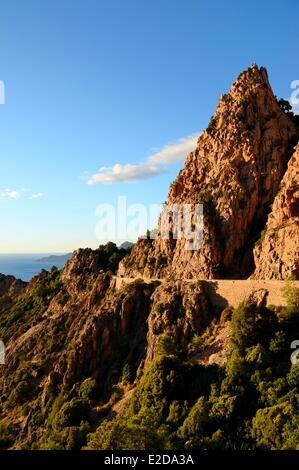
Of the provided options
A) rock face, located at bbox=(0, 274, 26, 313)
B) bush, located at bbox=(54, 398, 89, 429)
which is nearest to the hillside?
bush, located at bbox=(54, 398, 89, 429)

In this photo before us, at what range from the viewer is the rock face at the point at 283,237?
4031 cm

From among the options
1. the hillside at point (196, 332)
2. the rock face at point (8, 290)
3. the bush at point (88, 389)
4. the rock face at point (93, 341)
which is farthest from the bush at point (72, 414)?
the rock face at point (8, 290)

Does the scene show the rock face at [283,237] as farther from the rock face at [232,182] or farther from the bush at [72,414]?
the bush at [72,414]

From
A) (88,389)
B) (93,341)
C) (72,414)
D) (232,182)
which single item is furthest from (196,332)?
(232,182)

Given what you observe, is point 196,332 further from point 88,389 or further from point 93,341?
point 93,341

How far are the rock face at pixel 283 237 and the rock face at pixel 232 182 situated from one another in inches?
95.5

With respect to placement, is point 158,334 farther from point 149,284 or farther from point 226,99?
point 226,99

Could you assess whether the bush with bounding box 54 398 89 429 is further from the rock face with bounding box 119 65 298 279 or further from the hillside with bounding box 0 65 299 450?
the rock face with bounding box 119 65 298 279

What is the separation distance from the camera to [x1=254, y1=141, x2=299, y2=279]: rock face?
40.3 metres

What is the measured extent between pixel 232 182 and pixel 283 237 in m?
10.1

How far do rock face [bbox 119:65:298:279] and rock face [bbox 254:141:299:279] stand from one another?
242 cm

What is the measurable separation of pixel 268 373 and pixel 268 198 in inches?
784
